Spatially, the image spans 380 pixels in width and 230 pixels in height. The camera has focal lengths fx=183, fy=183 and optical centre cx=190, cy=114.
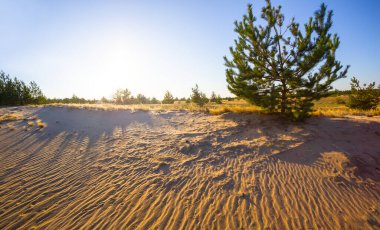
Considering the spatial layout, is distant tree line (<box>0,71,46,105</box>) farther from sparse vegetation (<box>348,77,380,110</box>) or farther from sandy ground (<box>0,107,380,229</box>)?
sparse vegetation (<box>348,77,380,110</box>)

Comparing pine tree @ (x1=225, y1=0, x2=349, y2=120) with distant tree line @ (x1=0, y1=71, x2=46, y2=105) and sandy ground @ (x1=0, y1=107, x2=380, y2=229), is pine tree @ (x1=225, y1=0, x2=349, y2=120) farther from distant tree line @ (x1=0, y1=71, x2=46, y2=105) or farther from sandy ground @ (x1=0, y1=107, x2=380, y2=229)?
distant tree line @ (x1=0, y1=71, x2=46, y2=105)

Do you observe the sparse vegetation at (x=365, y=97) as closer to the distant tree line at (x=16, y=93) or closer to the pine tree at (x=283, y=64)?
the pine tree at (x=283, y=64)

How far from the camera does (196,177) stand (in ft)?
18.4

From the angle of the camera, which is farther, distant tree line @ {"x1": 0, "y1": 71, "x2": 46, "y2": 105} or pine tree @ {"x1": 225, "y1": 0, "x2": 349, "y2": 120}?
distant tree line @ {"x1": 0, "y1": 71, "x2": 46, "y2": 105}

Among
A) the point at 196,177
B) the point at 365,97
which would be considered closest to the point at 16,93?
the point at 196,177

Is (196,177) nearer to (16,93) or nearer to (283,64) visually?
(283,64)

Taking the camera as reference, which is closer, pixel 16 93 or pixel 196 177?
pixel 196 177

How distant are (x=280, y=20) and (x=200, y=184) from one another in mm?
8708

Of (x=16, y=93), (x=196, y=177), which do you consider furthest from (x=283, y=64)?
(x=16, y=93)

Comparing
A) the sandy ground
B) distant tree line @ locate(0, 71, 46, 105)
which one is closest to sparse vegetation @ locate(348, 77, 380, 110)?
the sandy ground

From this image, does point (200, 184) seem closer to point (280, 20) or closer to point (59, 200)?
point (59, 200)

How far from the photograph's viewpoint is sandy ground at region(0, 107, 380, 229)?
4.03 meters

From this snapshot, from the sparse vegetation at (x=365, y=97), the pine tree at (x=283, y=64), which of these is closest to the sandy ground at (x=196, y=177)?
the pine tree at (x=283, y=64)

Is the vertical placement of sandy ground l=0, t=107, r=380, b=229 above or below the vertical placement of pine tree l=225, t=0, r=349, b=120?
below
